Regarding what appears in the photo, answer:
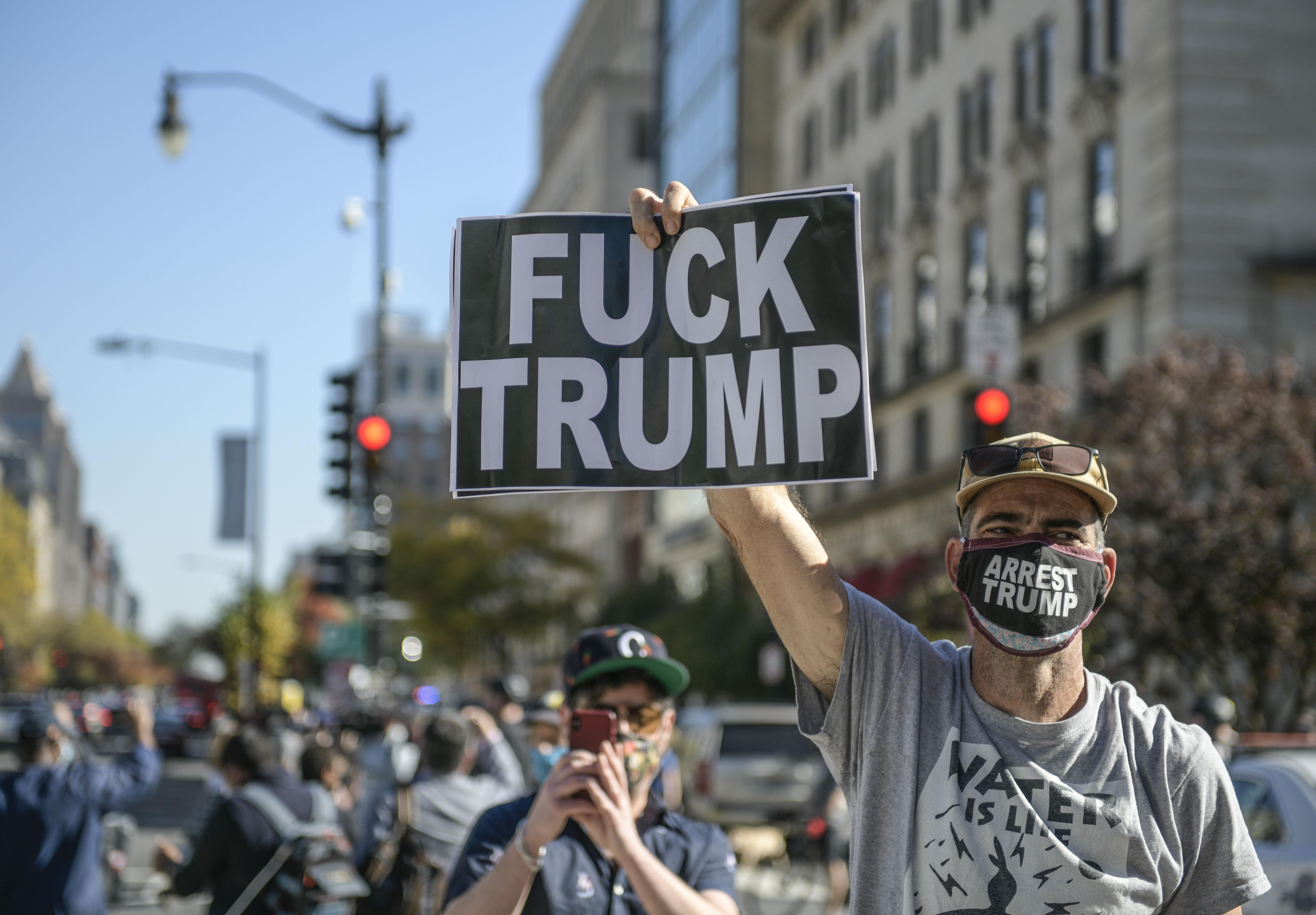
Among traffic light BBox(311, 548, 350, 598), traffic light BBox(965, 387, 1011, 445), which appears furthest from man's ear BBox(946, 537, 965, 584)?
traffic light BBox(311, 548, 350, 598)

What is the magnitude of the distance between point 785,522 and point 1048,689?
58cm

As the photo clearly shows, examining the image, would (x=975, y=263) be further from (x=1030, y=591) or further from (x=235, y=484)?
(x=1030, y=591)

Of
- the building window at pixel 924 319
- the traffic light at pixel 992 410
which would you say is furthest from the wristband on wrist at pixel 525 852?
A: the building window at pixel 924 319

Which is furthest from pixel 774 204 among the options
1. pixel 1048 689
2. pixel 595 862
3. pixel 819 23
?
pixel 819 23

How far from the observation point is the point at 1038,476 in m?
3.02

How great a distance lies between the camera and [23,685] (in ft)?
350

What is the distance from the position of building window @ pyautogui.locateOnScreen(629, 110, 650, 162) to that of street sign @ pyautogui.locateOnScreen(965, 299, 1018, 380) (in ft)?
224

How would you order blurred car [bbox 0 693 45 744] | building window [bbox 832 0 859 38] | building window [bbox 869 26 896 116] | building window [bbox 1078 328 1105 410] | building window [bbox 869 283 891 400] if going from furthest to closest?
1. building window [bbox 832 0 859 38]
2. blurred car [bbox 0 693 45 744]
3. building window [bbox 869 283 891 400]
4. building window [bbox 869 26 896 116]
5. building window [bbox 1078 328 1105 410]

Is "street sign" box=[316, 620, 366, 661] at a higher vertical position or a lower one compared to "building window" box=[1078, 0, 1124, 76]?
lower

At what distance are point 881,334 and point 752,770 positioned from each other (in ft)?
A: 86.5

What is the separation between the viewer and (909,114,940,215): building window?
3903 centimetres

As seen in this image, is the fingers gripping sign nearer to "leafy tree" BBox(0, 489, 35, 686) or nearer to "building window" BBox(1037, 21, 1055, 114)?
"building window" BBox(1037, 21, 1055, 114)

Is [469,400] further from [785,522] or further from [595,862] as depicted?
[595,862]

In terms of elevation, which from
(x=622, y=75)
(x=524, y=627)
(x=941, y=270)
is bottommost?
(x=524, y=627)
